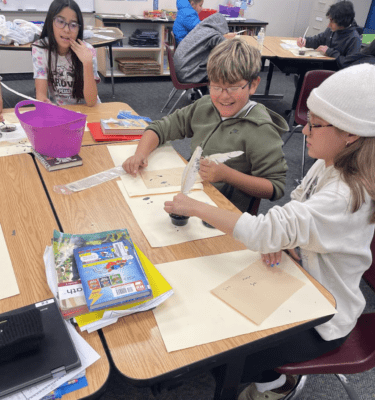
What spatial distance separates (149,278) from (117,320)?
0.42 ft

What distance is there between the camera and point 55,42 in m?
2.10

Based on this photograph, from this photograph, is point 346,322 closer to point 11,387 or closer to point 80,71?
point 11,387

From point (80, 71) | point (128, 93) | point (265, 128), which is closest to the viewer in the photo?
point (265, 128)

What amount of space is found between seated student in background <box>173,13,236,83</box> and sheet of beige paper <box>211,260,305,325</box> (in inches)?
122

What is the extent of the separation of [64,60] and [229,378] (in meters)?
2.05

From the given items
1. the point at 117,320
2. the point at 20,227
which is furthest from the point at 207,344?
the point at 20,227

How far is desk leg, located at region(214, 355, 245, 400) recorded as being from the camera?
84 cm

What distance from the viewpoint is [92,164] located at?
4.72 feet

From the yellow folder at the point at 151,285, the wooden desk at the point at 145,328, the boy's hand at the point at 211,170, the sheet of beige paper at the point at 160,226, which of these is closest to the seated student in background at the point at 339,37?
the boy's hand at the point at 211,170

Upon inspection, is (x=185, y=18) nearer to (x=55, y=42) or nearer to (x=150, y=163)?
(x=55, y=42)

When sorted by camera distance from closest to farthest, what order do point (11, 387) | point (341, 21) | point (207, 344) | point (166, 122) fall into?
point (11, 387), point (207, 344), point (166, 122), point (341, 21)

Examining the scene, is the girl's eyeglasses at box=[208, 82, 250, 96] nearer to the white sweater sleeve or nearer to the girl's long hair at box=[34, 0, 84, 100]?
the white sweater sleeve

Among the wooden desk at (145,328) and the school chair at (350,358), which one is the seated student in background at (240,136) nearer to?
the wooden desk at (145,328)

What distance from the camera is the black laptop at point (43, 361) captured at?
615 mm
